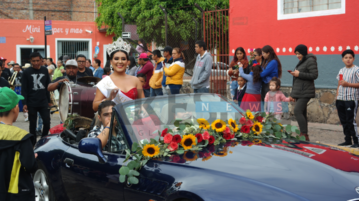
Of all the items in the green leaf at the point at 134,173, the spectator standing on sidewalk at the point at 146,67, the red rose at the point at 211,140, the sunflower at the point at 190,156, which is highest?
the spectator standing on sidewalk at the point at 146,67

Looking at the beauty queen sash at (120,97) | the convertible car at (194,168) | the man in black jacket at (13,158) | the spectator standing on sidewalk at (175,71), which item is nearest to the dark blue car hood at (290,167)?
the convertible car at (194,168)

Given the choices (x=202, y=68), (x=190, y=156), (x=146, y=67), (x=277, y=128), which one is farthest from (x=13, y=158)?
(x=146, y=67)

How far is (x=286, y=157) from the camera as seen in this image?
308 cm

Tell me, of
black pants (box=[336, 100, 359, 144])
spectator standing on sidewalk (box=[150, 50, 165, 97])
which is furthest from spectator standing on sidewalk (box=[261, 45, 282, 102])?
spectator standing on sidewalk (box=[150, 50, 165, 97])

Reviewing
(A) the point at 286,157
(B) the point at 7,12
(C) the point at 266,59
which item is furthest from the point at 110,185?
(B) the point at 7,12

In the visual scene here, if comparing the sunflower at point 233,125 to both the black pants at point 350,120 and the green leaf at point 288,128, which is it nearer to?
the green leaf at point 288,128

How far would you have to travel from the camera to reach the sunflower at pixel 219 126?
357cm

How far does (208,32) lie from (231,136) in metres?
9.29

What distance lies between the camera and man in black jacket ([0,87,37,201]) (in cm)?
308

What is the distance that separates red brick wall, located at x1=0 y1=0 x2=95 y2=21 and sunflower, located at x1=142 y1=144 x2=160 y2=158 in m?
34.0

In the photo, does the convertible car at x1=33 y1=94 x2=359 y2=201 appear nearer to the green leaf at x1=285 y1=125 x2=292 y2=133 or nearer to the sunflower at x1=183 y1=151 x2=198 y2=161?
the sunflower at x1=183 y1=151 x2=198 y2=161

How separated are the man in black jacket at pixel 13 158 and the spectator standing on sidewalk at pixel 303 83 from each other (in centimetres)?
520

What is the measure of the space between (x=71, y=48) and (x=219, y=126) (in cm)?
2745

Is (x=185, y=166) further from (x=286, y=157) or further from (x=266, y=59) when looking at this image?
(x=266, y=59)
